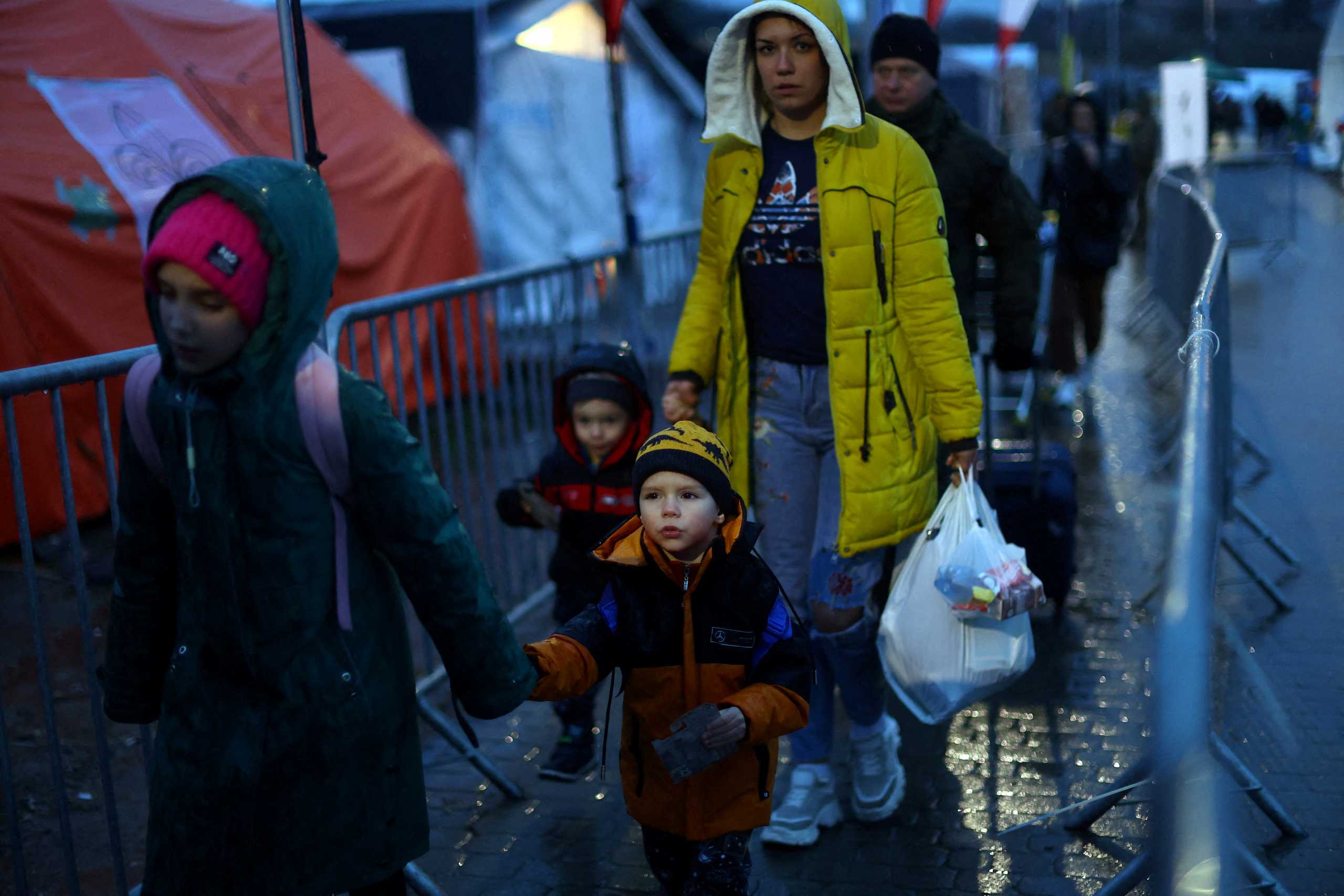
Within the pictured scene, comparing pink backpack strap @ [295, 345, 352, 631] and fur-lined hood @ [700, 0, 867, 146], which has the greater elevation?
fur-lined hood @ [700, 0, 867, 146]

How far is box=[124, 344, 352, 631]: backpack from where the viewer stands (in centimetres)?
231

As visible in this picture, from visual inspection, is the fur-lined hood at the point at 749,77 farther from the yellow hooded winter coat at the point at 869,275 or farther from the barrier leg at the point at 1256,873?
the barrier leg at the point at 1256,873

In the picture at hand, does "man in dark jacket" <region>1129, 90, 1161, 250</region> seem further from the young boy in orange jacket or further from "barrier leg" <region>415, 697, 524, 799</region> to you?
the young boy in orange jacket

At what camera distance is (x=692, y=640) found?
3020 millimetres

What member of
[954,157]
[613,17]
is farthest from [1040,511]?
[613,17]

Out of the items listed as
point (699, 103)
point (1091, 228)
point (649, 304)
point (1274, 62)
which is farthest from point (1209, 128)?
point (649, 304)

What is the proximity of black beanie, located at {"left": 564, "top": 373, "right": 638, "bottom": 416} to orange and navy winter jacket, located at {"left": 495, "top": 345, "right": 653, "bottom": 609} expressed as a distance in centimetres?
2

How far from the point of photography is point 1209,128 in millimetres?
18766

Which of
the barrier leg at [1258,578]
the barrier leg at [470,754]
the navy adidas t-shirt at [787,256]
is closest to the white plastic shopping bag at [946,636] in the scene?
the navy adidas t-shirt at [787,256]

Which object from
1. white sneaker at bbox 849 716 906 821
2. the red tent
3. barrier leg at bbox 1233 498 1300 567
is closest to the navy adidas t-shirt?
white sneaker at bbox 849 716 906 821

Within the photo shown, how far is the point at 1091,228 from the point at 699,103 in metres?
7.06

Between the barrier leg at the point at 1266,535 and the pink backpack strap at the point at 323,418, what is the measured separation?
4.77 metres

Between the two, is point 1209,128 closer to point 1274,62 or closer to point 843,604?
point 1274,62

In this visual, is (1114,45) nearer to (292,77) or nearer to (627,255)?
(627,255)
